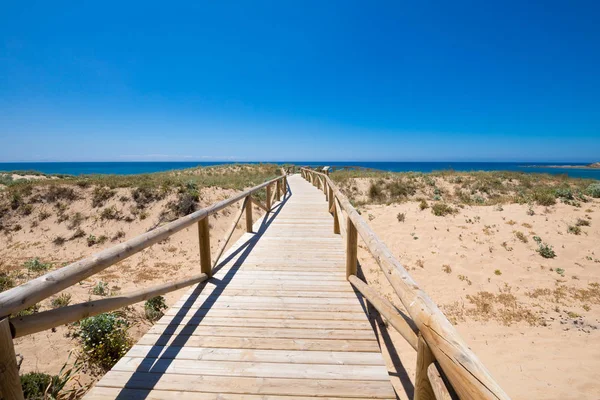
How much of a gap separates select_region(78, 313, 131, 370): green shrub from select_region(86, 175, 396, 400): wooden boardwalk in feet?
4.30

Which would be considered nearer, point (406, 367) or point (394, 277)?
point (394, 277)

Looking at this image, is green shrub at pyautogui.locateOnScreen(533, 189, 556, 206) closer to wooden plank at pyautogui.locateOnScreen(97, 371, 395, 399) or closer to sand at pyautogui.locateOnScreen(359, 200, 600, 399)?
sand at pyautogui.locateOnScreen(359, 200, 600, 399)

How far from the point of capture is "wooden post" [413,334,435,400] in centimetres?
151

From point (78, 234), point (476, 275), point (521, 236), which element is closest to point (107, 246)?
point (78, 234)

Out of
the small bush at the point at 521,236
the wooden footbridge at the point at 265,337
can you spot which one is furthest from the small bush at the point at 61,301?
the small bush at the point at 521,236

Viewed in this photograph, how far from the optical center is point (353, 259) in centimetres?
393

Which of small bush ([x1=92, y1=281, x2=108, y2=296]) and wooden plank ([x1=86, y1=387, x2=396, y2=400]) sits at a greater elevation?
wooden plank ([x1=86, y1=387, x2=396, y2=400])

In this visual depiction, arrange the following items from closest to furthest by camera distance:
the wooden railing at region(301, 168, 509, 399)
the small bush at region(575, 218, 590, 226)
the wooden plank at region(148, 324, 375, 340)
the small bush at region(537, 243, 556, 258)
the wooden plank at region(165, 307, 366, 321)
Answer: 1. the wooden railing at region(301, 168, 509, 399)
2. the wooden plank at region(148, 324, 375, 340)
3. the wooden plank at region(165, 307, 366, 321)
4. the small bush at region(537, 243, 556, 258)
5. the small bush at region(575, 218, 590, 226)

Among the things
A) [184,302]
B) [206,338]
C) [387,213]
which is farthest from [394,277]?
[387,213]

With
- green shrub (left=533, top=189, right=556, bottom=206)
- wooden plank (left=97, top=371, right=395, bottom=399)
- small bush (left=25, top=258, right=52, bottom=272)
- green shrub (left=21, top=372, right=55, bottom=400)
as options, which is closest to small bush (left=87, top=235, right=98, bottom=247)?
small bush (left=25, top=258, right=52, bottom=272)

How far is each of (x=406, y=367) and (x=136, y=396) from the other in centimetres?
372

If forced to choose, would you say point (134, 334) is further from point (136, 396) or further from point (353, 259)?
point (353, 259)

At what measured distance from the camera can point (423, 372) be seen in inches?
60.1

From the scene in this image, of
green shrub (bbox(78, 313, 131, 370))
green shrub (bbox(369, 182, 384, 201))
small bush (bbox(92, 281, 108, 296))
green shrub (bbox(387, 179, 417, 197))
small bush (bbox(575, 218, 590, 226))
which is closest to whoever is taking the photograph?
green shrub (bbox(78, 313, 131, 370))
